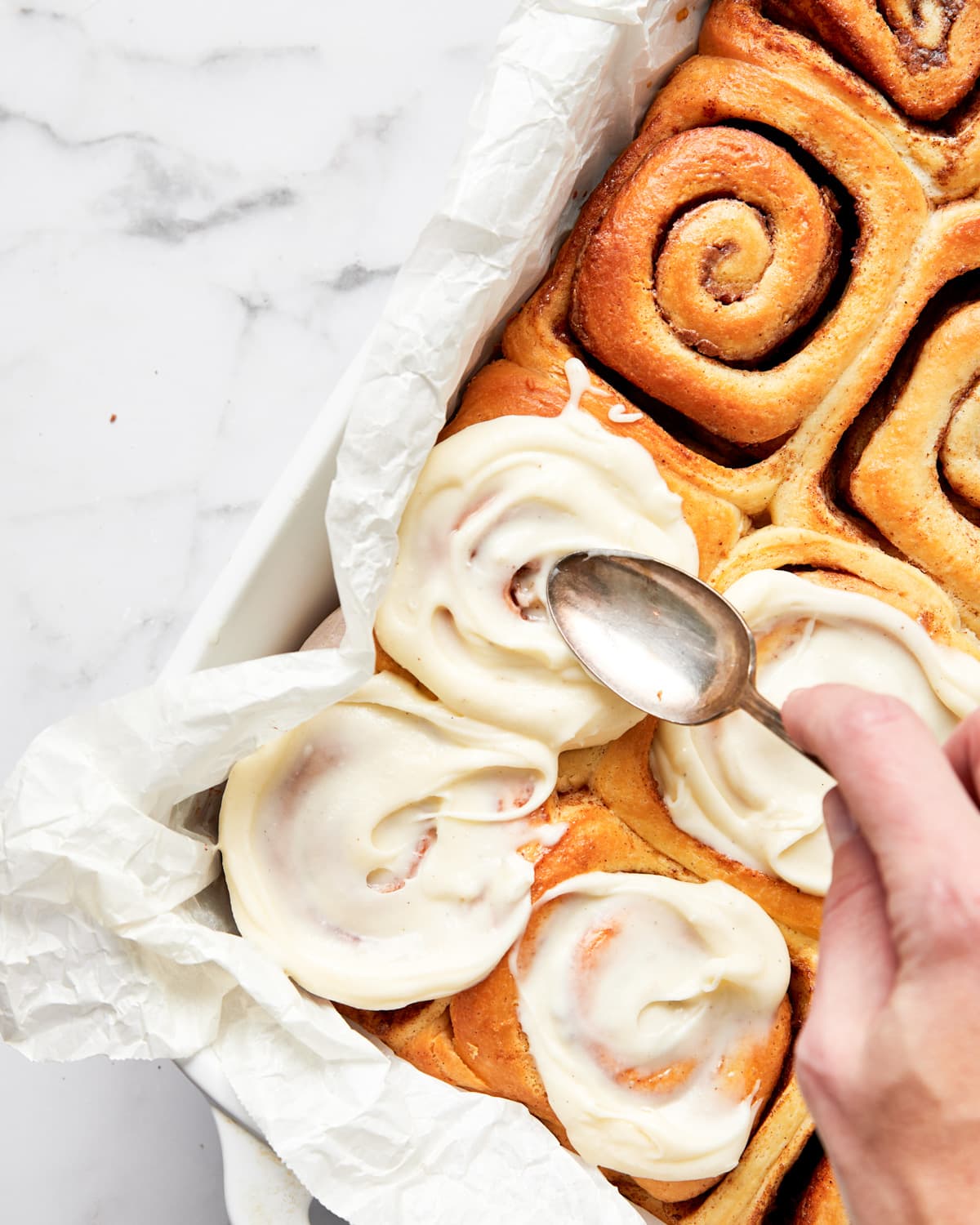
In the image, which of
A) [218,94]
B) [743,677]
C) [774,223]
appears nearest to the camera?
[743,677]

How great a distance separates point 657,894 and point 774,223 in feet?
2.76

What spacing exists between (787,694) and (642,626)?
0.20 metres

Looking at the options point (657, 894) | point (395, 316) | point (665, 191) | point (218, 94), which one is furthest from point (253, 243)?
point (657, 894)

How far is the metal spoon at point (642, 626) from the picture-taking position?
56.5 inches

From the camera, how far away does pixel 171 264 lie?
1.96 meters

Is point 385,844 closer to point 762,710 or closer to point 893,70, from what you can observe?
point 762,710

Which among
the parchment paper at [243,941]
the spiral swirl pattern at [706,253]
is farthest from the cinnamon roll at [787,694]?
the parchment paper at [243,941]

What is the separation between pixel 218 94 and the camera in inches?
76.9

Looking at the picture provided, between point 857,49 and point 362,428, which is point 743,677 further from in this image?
point 857,49

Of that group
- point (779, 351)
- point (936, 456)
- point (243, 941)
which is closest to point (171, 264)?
point (779, 351)

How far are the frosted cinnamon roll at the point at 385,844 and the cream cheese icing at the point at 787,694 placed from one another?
0.66 ft

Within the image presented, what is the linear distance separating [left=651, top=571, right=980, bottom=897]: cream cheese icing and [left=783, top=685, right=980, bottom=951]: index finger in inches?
19.0

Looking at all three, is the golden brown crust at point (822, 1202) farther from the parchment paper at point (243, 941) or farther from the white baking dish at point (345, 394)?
the white baking dish at point (345, 394)

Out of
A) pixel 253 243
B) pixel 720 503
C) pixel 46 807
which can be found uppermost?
pixel 720 503
